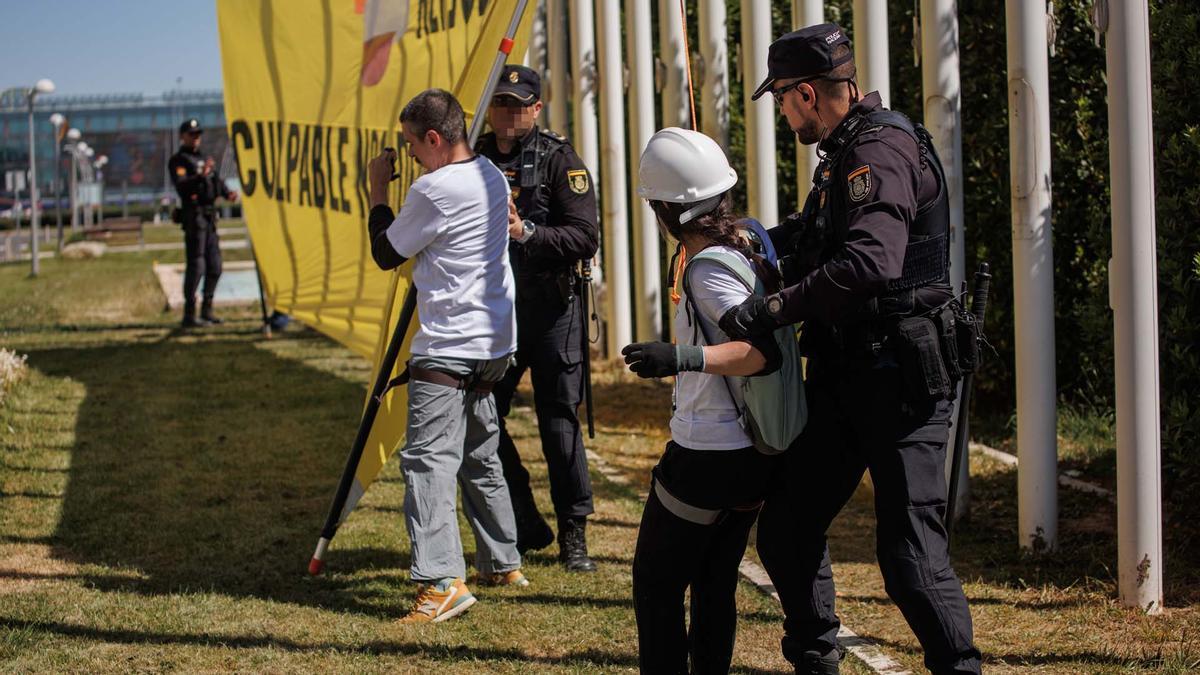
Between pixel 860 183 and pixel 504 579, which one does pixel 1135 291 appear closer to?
pixel 860 183

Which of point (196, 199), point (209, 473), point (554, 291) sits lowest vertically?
point (209, 473)

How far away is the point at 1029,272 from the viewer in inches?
213

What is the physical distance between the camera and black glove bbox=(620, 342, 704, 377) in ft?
11.2

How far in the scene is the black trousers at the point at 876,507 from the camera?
3.61m

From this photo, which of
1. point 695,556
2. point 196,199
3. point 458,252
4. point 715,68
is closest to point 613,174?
point 715,68

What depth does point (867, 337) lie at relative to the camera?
3.70m

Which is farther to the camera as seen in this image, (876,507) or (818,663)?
(818,663)

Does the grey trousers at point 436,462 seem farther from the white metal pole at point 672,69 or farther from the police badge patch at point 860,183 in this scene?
the white metal pole at point 672,69

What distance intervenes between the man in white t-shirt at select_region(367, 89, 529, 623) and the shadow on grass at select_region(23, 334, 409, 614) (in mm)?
423

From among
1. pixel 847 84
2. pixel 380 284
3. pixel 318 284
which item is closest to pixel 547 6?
pixel 318 284

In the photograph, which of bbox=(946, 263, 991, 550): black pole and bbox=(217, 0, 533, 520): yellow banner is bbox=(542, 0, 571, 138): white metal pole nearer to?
bbox=(217, 0, 533, 520): yellow banner

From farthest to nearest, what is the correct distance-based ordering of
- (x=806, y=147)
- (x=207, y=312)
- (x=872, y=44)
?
1. (x=207, y=312)
2. (x=806, y=147)
3. (x=872, y=44)

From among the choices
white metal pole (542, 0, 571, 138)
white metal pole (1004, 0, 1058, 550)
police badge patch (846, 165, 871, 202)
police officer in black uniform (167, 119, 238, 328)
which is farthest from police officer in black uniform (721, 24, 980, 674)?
police officer in black uniform (167, 119, 238, 328)

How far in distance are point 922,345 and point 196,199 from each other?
40.1 feet
